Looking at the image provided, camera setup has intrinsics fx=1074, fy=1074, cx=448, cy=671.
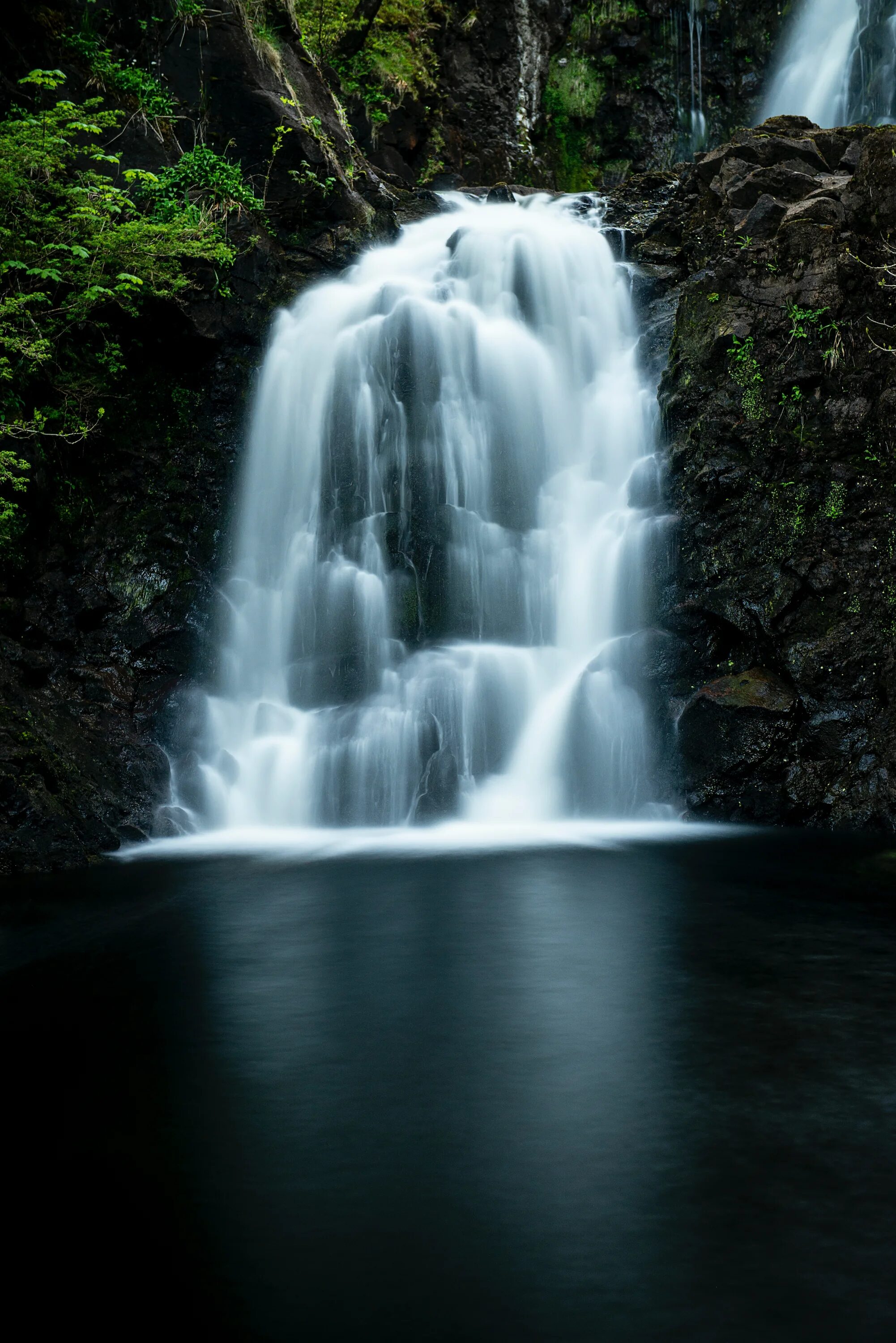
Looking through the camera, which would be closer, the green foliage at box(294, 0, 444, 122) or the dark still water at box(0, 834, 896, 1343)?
the dark still water at box(0, 834, 896, 1343)

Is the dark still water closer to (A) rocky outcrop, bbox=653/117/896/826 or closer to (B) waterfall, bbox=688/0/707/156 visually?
(A) rocky outcrop, bbox=653/117/896/826

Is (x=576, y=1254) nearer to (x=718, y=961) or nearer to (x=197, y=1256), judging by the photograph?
(x=197, y=1256)

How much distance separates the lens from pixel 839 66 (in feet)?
67.2

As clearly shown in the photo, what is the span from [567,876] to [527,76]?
1941cm

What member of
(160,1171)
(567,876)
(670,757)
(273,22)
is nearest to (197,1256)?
(160,1171)

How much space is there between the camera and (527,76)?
72.6ft

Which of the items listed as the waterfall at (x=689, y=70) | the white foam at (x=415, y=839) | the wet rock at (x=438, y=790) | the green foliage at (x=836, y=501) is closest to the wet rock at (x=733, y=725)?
the white foam at (x=415, y=839)

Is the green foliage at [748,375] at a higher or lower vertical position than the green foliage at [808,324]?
lower

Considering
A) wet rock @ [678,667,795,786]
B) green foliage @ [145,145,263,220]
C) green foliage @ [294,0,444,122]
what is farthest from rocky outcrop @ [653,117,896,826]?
green foliage @ [294,0,444,122]

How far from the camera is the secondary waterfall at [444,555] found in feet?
36.8

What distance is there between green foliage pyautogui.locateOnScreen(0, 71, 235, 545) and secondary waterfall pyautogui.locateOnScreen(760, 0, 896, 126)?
12.1 meters

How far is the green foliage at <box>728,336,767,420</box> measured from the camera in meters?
11.9

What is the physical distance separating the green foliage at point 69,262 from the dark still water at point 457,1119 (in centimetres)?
575

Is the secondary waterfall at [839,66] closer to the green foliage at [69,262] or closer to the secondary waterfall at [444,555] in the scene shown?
the secondary waterfall at [444,555]
